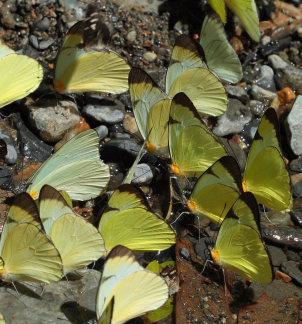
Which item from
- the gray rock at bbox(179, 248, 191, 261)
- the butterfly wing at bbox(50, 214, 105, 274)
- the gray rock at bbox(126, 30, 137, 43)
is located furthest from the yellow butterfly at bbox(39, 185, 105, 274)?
the gray rock at bbox(126, 30, 137, 43)

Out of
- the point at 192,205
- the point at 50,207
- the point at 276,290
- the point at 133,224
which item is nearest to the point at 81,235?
the point at 50,207

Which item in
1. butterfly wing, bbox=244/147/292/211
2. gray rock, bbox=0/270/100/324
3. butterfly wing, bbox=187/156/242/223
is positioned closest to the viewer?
gray rock, bbox=0/270/100/324

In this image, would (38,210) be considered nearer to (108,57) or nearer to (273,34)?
(108,57)

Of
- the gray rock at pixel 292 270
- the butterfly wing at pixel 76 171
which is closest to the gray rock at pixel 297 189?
the gray rock at pixel 292 270

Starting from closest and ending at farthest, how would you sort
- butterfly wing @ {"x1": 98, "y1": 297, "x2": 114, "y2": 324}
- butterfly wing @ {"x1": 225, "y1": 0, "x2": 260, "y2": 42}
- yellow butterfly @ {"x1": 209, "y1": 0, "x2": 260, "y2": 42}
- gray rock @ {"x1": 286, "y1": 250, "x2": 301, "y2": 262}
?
butterfly wing @ {"x1": 98, "y1": 297, "x2": 114, "y2": 324}, gray rock @ {"x1": 286, "y1": 250, "x2": 301, "y2": 262}, yellow butterfly @ {"x1": 209, "y1": 0, "x2": 260, "y2": 42}, butterfly wing @ {"x1": 225, "y1": 0, "x2": 260, "y2": 42}

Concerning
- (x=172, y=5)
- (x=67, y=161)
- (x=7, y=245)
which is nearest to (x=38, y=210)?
(x=7, y=245)

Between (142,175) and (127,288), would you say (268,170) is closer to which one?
(142,175)

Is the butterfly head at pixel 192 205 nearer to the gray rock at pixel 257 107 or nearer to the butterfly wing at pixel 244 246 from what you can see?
the butterfly wing at pixel 244 246

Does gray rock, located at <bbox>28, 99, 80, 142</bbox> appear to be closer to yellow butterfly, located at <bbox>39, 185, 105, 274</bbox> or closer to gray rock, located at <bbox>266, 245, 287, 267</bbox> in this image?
yellow butterfly, located at <bbox>39, 185, 105, 274</bbox>
